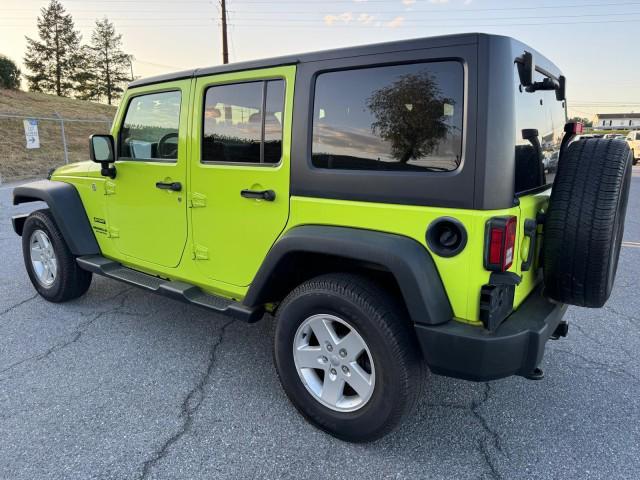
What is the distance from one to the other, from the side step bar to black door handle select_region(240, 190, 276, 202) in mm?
654

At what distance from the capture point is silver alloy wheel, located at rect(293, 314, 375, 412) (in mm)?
2146

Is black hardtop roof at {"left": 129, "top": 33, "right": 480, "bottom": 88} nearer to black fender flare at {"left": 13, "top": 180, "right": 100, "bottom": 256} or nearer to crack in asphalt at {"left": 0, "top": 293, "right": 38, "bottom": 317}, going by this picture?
black fender flare at {"left": 13, "top": 180, "right": 100, "bottom": 256}

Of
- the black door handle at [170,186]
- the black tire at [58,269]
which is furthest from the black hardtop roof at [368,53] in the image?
the black tire at [58,269]

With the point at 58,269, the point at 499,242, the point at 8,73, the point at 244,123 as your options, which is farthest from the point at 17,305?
the point at 8,73

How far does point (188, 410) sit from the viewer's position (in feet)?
8.14

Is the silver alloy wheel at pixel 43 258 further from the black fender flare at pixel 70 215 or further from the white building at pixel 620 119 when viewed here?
the white building at pixel 620 119

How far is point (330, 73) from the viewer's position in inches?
87.2

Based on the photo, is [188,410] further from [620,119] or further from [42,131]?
[620,119]

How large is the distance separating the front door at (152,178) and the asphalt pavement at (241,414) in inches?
29.8

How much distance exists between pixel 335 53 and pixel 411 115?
1.81ft

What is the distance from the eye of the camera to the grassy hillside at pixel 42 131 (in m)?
17.0

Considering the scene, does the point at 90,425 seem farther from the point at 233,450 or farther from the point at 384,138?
Answer: the point at 384,138

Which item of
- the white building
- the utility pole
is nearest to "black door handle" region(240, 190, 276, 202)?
the utility pole

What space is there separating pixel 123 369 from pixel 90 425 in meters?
0.59
